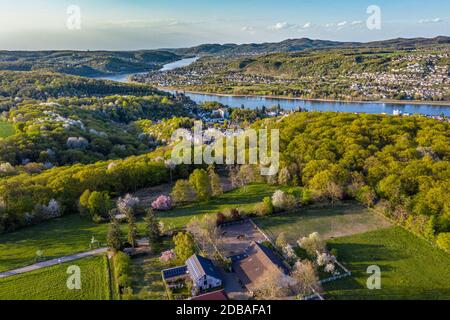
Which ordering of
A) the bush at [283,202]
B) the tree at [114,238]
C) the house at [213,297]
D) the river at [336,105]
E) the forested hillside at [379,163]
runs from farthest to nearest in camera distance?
the river at [336,105] → the bush at [283,202] → the forested hillside at [379,163] → the tree at [114,238] → the house at [213,297]

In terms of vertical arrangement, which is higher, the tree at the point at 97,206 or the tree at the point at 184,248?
the tree at the point at 97,206

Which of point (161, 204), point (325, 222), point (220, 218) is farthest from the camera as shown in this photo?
point (161, 204)

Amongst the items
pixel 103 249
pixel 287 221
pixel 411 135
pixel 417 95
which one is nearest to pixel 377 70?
pixel 417 95

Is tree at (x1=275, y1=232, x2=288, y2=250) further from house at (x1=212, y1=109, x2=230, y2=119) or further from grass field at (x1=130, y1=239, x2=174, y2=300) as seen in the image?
house at (x1=212, y1=109, x2=230, y2=119)

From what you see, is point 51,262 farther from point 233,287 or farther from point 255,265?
point 255,265

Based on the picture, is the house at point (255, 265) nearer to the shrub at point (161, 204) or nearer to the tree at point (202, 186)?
the tree at point (202, 186)


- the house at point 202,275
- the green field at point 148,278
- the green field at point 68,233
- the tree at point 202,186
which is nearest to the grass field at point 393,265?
the house at point 202,275

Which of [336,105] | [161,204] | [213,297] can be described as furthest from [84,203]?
[336,105]

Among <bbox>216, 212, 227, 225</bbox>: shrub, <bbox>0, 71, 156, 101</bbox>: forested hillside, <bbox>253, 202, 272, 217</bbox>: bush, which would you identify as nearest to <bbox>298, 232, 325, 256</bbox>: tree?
<bbox>253, 202, 272, 217</bbox>: bush
